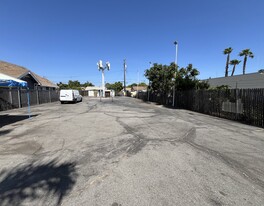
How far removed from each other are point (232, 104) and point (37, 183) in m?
10.8

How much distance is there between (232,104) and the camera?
31.9ft

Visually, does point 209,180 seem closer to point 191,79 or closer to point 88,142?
point 88,142

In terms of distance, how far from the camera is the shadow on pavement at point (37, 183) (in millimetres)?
2387

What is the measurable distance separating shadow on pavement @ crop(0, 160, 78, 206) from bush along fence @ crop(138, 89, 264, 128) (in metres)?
9.37

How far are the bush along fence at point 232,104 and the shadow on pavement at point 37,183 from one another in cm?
937

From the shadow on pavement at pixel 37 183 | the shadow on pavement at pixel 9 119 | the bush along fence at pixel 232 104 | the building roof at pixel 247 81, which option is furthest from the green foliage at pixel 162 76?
the shadow on pavement at pixel 37 183

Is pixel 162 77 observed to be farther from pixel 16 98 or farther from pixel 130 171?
pixel 130 171

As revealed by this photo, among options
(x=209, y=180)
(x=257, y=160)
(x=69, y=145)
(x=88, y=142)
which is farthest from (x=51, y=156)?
(x=257, y=160)

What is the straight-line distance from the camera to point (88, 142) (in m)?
4.99

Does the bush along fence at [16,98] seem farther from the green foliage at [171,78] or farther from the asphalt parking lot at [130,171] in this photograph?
the green foliage at [171,78]

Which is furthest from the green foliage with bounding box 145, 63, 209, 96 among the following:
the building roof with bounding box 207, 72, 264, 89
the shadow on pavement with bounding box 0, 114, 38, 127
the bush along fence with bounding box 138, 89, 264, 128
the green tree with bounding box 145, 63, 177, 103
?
the shadow on pavement with bounding box 0, 114, 38, 127

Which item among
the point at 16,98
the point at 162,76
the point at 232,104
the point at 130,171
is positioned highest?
the point at 162,76

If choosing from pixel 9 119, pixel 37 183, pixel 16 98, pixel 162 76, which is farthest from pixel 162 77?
pixel 37 183

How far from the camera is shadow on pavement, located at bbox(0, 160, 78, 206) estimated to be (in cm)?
239
